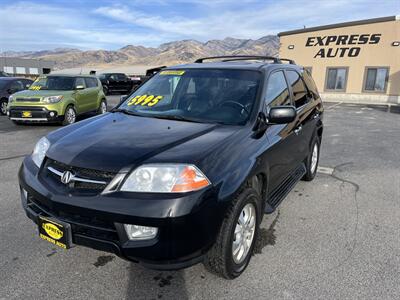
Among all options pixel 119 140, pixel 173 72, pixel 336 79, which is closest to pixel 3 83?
pixel 173 72

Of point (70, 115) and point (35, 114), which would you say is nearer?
point (35, 114)

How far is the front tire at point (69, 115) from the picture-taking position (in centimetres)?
1011

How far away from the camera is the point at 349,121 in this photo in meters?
12.8

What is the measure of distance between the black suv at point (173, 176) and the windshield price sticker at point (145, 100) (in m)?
0.07

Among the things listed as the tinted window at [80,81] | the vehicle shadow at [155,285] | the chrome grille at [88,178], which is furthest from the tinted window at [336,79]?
the chrome grille at [88,178]

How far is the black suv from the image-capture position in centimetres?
221

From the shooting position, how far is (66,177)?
7.91 feet

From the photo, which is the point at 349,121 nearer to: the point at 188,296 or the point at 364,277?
the point at 364,277

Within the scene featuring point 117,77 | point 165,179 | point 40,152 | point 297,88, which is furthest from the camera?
point 117,77

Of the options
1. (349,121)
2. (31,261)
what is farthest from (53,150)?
(349,121)

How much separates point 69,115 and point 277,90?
8215 mm

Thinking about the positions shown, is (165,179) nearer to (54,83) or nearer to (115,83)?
(54,83)

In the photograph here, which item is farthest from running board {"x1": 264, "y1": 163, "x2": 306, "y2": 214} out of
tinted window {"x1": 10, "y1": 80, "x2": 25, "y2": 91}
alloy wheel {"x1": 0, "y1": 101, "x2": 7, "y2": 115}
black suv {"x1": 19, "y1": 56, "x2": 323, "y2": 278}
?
tinted window {"x1": 10, "y1": 80, "x2": 25, "y2": 91}

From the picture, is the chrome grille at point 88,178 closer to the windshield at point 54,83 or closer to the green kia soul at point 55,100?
the green kia soul at point 55,100
